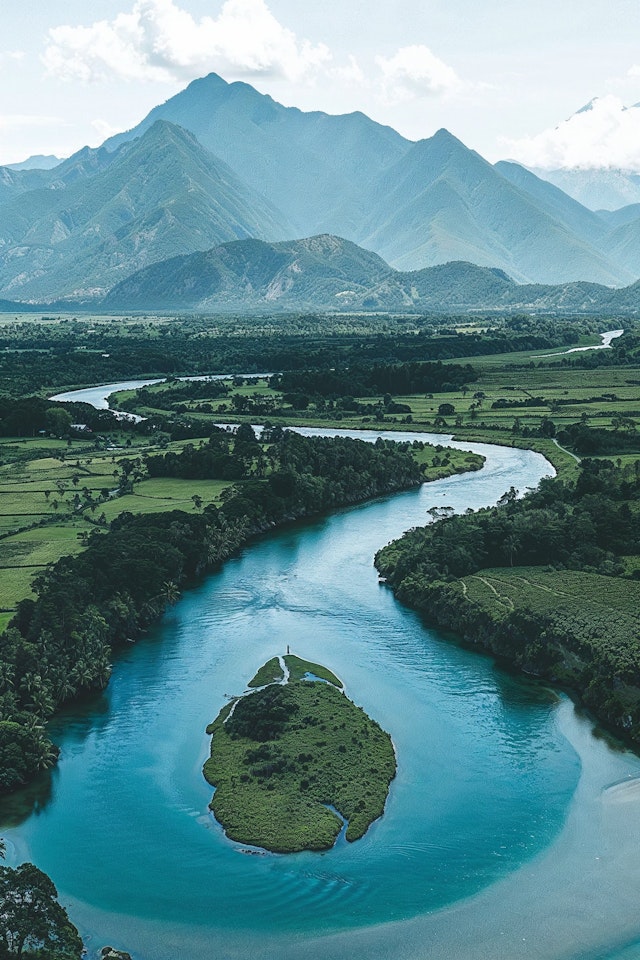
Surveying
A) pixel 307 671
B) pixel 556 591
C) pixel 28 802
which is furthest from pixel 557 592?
pixel 28 802

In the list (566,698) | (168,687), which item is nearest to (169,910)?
(168,687)

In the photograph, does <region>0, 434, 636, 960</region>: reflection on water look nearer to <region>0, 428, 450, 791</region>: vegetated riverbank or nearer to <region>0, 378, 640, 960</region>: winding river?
<region>0, 378, 640, 960</region>: winding river

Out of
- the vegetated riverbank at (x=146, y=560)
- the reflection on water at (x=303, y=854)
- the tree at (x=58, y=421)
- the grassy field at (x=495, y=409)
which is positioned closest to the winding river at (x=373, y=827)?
the reflection on water at (x=303, y=854)

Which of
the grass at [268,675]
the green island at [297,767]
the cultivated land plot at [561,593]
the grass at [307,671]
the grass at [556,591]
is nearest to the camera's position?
the green island at [297,767]

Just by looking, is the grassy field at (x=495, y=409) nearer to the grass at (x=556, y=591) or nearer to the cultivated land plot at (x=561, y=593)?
the grass at (x=556, y=591)

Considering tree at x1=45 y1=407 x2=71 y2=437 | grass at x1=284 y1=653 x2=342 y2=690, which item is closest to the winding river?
grass at x1=284 y1=653 x2=342 y2=690
